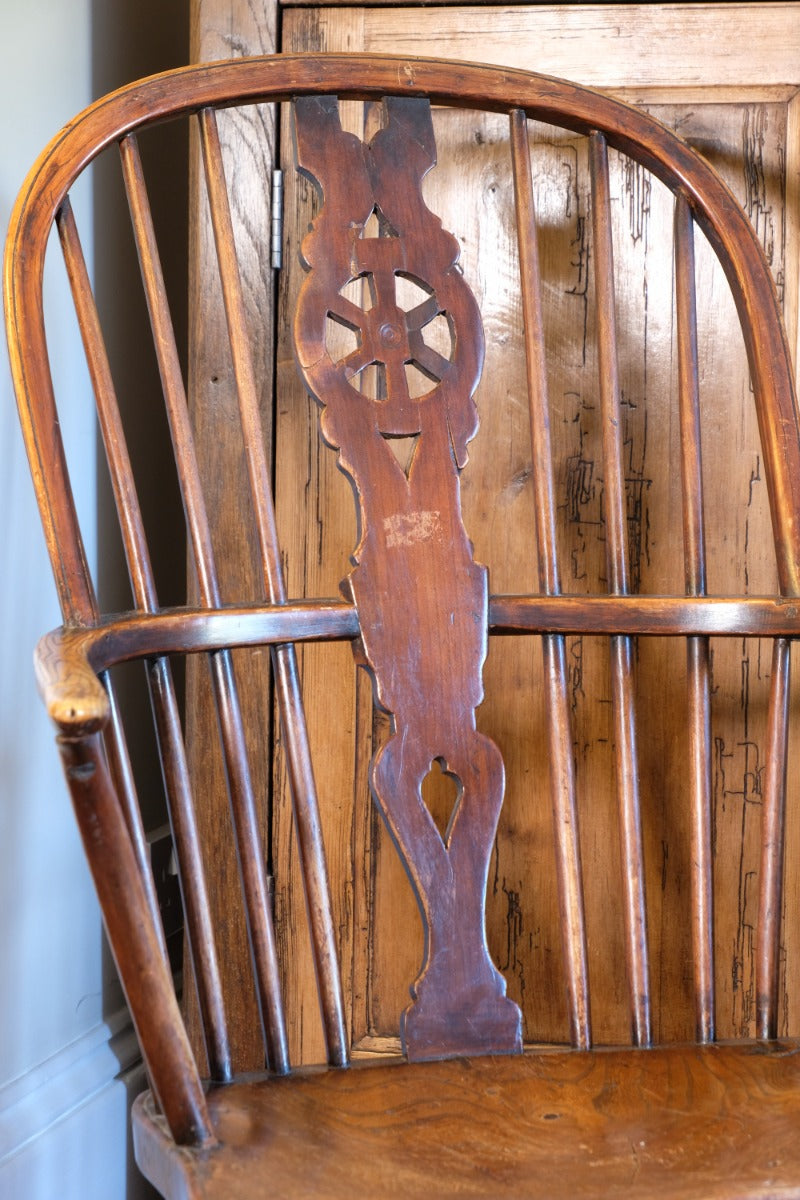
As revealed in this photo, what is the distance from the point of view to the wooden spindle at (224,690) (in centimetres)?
69

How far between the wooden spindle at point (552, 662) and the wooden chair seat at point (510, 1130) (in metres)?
0.06

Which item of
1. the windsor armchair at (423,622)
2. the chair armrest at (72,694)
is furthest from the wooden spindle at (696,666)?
the chair armrest at (72,694)

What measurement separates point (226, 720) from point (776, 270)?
2.11 feet

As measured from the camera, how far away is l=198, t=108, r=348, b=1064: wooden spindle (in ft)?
2.30

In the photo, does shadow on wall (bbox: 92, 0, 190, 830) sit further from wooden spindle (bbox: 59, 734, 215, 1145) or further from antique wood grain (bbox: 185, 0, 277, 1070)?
wooden spindle (bbox: 59, 734, 215, 1145)

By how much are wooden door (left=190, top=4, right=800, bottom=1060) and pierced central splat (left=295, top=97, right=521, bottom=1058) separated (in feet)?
0.63

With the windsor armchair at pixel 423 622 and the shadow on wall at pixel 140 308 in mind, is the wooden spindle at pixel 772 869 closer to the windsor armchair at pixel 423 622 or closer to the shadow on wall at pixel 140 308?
the windsor armchair at pixel 423 622

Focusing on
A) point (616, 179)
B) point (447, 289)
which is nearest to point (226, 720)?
point (447, 289)

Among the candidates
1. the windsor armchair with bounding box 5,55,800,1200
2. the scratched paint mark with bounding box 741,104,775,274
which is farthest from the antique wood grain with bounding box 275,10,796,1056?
the windsor armchair with bounding box 5,55,800,1200

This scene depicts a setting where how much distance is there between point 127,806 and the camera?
0.59m

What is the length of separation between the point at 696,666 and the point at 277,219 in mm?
551

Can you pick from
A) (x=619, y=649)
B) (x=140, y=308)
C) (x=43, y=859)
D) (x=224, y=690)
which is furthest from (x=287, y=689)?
(x=140, y=308)

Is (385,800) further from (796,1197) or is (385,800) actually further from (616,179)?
(616,179)

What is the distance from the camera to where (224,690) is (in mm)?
724
